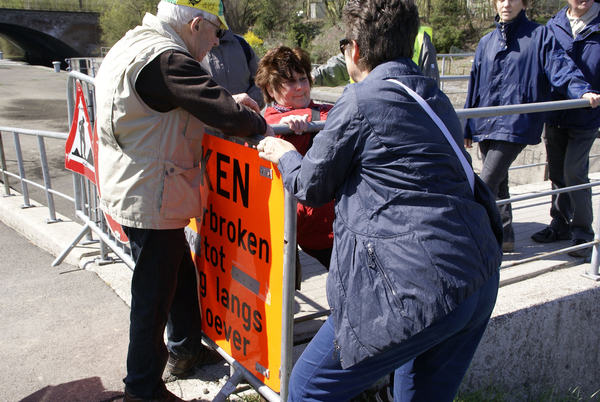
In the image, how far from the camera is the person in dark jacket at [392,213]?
1.54m

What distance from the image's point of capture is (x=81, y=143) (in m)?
3.63

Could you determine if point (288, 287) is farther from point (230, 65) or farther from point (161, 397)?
point (230, 65)

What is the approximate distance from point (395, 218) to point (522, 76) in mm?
2828

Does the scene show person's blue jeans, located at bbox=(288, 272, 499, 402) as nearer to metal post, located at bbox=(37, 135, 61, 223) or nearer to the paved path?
the paved path

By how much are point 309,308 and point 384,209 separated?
6.19 ft

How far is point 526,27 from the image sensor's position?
3857 millimetres

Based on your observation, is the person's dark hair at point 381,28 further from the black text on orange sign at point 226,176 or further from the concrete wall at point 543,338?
the concrete wall at point 543,338

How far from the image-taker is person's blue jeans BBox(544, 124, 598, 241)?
4113 mm

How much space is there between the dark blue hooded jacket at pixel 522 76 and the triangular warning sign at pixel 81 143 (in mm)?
2833

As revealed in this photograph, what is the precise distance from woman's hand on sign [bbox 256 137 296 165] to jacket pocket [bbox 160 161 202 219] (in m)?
0.43


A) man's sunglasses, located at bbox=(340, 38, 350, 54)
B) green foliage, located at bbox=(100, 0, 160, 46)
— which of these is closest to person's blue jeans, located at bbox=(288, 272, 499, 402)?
man's sunglasses, located at bbox=(340, 38, 350, 54)

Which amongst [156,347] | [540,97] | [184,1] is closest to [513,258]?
[540,97]

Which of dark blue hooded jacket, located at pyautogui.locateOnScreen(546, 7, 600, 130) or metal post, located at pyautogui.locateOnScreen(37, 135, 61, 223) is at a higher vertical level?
dark blue hooded jacket, located at pyautogui.locateOnScreen(546, 7, 600, 130)

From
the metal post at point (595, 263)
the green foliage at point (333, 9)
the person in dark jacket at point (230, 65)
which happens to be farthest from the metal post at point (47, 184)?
the green foliage at point (333, 9)
